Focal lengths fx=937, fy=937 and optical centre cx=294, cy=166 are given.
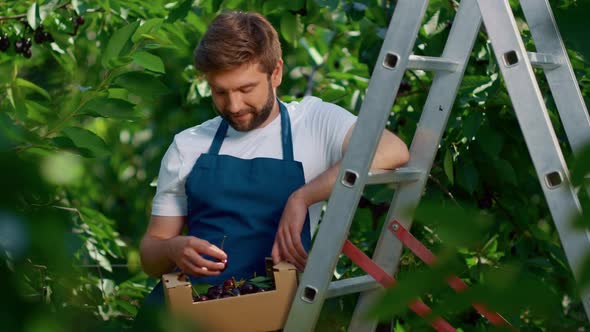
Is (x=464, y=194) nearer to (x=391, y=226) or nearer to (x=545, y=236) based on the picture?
(x=545, y=236)

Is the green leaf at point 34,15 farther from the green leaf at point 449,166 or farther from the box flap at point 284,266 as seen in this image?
the box flap at point 284,266

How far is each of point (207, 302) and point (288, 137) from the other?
592 millimetres

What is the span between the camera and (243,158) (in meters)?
1.96

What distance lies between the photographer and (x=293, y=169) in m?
1.92

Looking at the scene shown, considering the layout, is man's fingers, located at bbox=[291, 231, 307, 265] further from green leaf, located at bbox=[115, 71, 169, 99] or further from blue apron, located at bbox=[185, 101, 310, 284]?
green leaf, located at bbox=[115, 71, 169, 99]

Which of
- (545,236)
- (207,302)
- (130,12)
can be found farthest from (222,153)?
(130,12)

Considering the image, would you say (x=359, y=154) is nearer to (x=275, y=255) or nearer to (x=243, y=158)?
(x=275, y=255)

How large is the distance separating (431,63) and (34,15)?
1.40m

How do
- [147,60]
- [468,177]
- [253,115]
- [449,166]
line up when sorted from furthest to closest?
[468,177]
[449,166]
[147,60]
[253,115]

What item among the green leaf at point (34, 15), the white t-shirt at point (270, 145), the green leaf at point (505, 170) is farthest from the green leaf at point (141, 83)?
the green leaf at point (505, 170)

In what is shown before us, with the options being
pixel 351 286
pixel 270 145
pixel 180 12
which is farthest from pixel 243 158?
pixel 180 12

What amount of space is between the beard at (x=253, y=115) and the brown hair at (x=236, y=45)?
2.6 inches

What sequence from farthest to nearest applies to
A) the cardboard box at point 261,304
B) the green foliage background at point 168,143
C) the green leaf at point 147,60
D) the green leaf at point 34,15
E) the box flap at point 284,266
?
the green leaf at point 34,15 → the green leaf at point 147,60 → the box flap at point 284,266 → the cardboard box at point 261,304 → the green foliage background at point 168,143

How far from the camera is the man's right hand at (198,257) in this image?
1.70 m
